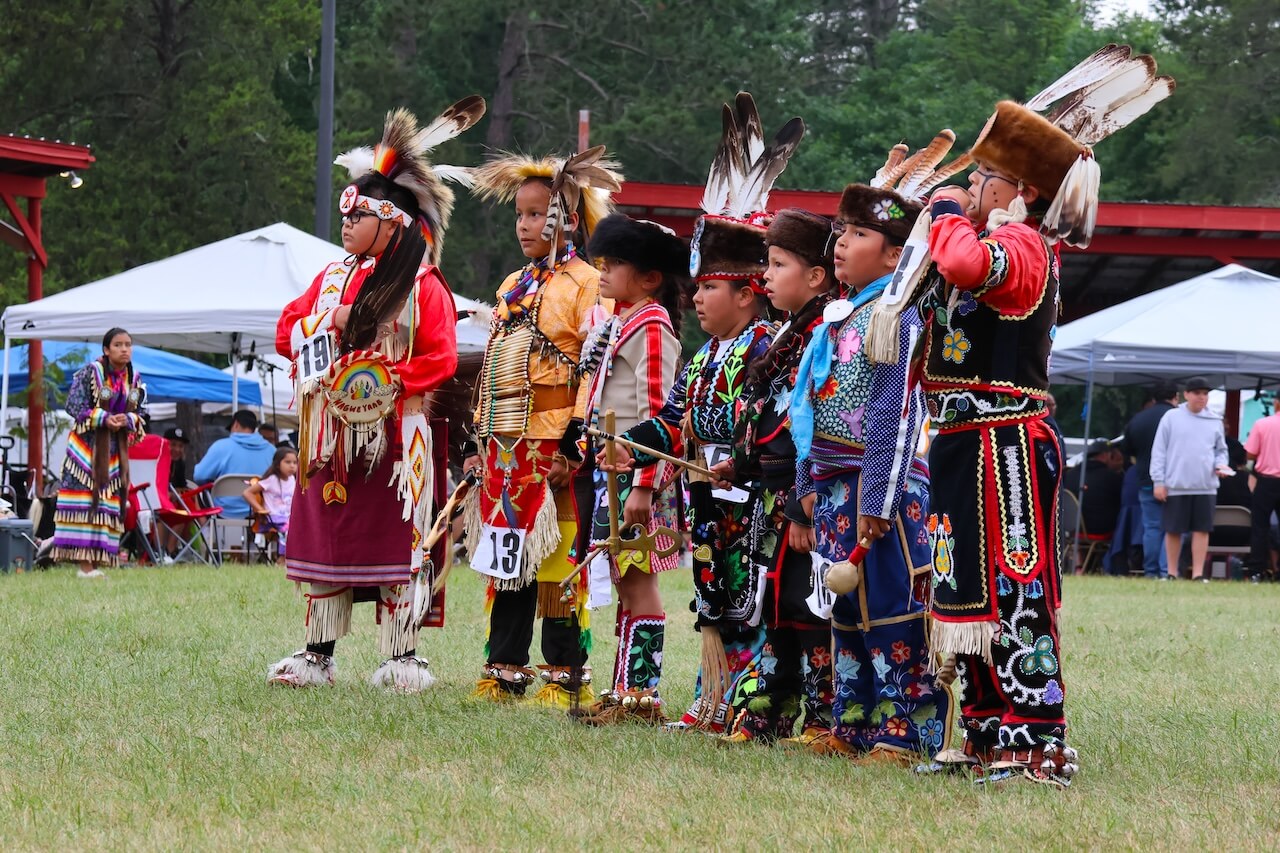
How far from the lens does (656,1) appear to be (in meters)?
26.7

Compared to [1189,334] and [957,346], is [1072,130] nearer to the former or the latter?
[957,346]

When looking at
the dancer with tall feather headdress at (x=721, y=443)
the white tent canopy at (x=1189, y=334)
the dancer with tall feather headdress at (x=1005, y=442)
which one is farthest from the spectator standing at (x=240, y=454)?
the dancer with tall feather headdress at (x=1005, y=442)

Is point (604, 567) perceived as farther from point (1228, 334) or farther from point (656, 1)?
point (656, 1)

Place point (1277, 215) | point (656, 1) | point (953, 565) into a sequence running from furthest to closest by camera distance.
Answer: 1. point (656, 1)
2. point (1277, 215)
3. point (953, 565)

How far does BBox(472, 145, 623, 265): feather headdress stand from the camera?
Result: 5836 mm

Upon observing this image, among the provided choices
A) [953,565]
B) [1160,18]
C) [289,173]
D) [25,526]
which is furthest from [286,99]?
[953,565]

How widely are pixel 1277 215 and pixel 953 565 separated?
1444cm

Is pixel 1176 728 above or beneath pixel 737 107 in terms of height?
beneath

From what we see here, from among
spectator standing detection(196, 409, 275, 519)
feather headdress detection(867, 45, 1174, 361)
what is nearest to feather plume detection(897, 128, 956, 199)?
feather headdress detection(867, 45, 1174, 361)

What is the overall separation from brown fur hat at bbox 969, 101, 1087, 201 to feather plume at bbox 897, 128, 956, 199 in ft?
1.66

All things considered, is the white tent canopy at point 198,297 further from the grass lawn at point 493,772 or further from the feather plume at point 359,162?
the grass lawn at point 493,772

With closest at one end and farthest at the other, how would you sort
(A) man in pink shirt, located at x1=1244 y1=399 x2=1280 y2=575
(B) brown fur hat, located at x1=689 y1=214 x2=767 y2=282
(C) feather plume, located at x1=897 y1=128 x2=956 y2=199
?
(C) feather plume, located at x1=897 y1=128 x2=956 y2=199 < (B) brown fur hat, located at x1=689 y1=214 x2=767 y2=282 < (A) man in pink shirt, located at x1=1244 y1=399 x2=1280 y2=575

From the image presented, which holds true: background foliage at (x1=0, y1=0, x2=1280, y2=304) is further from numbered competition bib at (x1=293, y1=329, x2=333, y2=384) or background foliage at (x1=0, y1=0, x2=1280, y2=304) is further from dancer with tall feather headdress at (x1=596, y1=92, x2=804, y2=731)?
dancer with tall feather headdress at (x1=596, y1=92, x2=804, y2=731)

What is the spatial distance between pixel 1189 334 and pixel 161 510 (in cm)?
798
